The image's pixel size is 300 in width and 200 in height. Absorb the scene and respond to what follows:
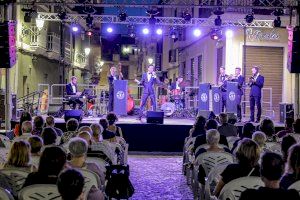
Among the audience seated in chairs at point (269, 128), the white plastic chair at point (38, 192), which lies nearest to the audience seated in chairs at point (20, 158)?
the white plastic chair at point (38, 192)

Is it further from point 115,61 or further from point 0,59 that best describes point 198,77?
point 115,61

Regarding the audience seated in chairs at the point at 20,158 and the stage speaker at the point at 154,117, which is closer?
the audience seated in chairs at the point at 20,158

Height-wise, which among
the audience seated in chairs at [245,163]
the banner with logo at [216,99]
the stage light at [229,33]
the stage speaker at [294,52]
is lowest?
the audience seated in chairs at [245,163]

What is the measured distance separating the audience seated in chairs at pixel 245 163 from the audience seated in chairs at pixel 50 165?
1.68 metres

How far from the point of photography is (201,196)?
7.22 meters

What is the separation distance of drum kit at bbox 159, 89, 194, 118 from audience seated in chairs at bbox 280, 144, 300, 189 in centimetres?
1589

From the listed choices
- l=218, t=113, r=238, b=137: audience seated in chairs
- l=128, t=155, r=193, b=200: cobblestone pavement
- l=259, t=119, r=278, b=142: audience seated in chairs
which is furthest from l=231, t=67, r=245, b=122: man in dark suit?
l=259, t=119, r=278, b=142: audience seated in chairs

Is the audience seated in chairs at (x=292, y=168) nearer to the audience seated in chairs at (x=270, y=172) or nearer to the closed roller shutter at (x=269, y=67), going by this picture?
the audience seated in chairs at (x=270, y=172)

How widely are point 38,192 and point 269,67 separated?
780 inches

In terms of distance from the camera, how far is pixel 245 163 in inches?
206

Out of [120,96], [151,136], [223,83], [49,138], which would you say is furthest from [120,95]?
[49,138]

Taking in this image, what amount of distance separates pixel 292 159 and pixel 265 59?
18.8m

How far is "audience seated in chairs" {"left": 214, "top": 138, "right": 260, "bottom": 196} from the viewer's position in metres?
5.18

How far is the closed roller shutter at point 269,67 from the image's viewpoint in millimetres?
22875
